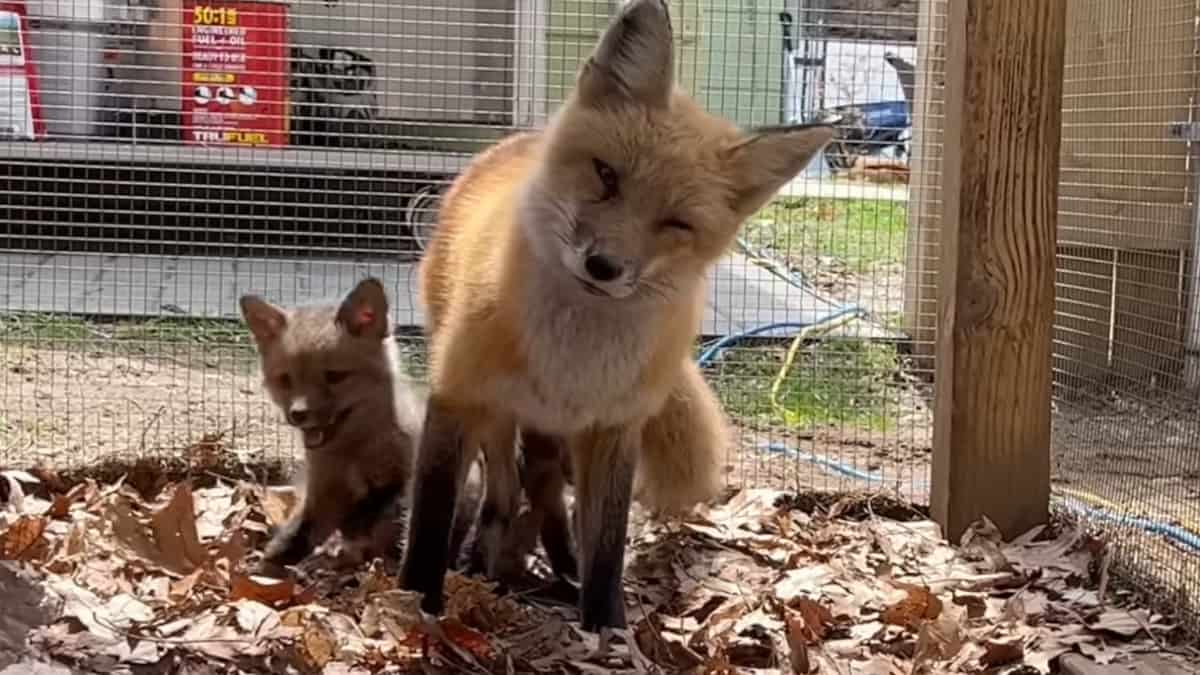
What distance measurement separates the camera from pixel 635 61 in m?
2.79

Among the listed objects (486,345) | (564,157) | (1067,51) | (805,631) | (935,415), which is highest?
(1067,51)

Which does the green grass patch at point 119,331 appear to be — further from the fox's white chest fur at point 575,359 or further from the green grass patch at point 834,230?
the fox's white chest fur at point 575,359

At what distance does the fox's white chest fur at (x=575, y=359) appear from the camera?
2.86 m

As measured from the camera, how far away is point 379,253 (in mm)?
4988

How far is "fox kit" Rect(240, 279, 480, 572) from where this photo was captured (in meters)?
3.35

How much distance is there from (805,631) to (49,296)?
3.92 m

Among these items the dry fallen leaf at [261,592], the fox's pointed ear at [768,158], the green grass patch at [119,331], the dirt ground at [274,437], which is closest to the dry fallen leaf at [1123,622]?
the dirt ground at [274,437]

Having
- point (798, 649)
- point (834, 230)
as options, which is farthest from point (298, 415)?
point (834, 230)

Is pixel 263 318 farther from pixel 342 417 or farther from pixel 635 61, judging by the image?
pixel 635 61

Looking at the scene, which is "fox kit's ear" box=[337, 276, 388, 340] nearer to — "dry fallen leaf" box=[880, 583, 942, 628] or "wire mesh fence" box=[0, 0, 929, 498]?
"wire mesh fence" box=[0, 0, 929, 498]

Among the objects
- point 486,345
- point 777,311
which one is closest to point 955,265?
point 486,345

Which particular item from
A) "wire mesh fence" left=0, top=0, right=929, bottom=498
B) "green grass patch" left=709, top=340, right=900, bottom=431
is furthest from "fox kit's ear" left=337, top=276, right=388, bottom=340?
"green grass patch" left=709, top=340, right=900, bottom=431

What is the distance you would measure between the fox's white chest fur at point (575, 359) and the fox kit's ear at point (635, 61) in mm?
413

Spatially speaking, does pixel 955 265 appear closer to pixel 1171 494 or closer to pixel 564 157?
pixel 1171 494
